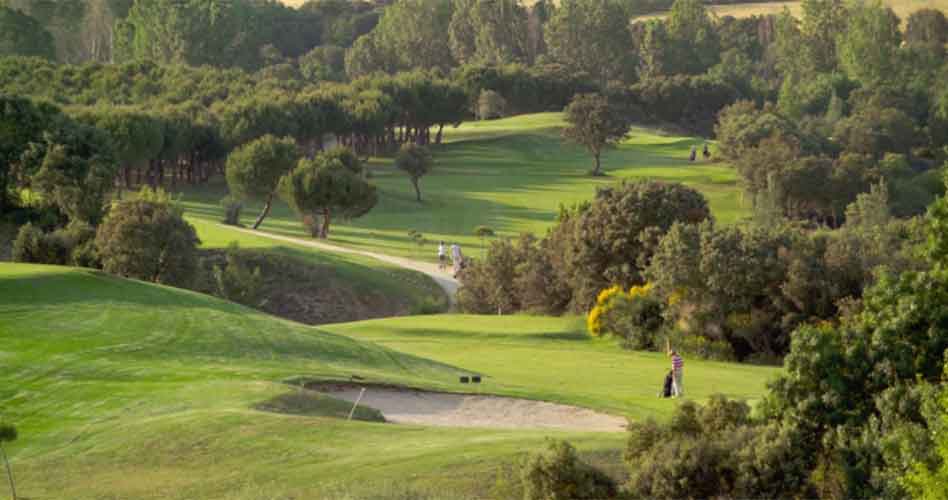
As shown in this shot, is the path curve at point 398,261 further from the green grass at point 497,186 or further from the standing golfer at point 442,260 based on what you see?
the green grass at point 497,186

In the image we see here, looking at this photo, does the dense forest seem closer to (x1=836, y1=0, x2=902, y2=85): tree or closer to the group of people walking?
(x1=836, y1=0, x2=902, y2=85): tree

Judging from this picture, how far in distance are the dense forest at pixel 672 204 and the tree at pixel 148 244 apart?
153 mm

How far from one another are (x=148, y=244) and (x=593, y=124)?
69.9 m

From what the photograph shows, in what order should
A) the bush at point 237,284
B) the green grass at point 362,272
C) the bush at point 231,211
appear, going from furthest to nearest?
the bush at point 231,211 < the green grass at point 362,272 < the bush at point 237,284

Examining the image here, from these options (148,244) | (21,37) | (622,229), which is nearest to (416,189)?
(148,244)

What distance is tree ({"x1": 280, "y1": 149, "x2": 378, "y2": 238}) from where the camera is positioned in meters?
90.6

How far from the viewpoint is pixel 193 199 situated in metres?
109

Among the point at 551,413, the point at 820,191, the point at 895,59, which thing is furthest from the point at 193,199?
the point at 895,59

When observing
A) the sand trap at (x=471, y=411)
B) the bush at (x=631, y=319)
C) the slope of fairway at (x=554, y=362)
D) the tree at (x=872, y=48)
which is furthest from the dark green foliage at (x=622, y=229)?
the tree at (x=872, y=48)

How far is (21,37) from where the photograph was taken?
168m

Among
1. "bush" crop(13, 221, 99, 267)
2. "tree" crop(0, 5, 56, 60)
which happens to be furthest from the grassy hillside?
"tree" crop(0, 5, 56, 60)

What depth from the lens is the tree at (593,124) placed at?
Answer: 12700 centimetres

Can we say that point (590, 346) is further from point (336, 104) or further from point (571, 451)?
point (336, 104)

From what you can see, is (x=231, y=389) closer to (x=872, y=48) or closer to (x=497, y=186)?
(x=497, y=186)
